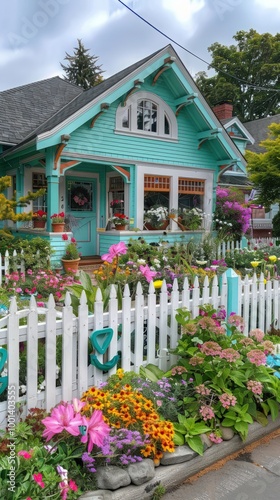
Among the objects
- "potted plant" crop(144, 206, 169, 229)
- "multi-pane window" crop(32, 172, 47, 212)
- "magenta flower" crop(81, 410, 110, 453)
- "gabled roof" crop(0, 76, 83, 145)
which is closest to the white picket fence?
"magenta flower" crop(81, 410, 110, 453)

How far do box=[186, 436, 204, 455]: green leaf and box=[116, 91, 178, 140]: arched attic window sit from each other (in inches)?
328

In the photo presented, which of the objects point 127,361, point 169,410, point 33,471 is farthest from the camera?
point 127,361

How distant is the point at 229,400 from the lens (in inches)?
112

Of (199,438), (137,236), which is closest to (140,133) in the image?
(137,236)

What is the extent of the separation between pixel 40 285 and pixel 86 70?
1124 inches

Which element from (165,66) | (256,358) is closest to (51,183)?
Result: (165,66)

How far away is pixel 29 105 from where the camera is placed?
1274cm

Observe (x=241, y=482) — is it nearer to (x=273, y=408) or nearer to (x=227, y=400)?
(x=227, y=400)

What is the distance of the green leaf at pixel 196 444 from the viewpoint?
8.57ft

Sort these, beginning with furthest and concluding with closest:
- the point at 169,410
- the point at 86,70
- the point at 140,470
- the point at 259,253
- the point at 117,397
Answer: the point at 86,70 → the point at 259,253 → the point at 169,410 → the point at 117,397 → the point at 140,470

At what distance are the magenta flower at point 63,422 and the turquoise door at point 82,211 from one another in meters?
8.71

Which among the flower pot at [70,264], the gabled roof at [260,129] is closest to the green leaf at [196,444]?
the flower pot at [70,264]

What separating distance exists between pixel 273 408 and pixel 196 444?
0.85 metres

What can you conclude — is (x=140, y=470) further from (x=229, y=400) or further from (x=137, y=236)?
(x=137, y=236)
